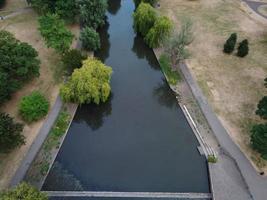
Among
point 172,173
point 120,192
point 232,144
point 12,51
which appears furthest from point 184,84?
point 12,51

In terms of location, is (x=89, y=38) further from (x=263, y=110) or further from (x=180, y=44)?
(x=263, y=110)

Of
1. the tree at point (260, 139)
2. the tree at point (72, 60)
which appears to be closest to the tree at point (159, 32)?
the tree at point (72, 60)

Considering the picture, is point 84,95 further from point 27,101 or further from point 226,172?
point 226,172

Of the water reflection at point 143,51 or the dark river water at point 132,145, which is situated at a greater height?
the water reflection at point 143,51

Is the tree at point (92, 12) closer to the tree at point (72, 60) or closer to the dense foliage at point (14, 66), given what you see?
the tree at point (72, 60)

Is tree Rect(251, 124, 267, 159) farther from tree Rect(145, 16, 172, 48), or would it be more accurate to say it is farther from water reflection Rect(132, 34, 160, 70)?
tree Rect(145, 16, 172, 48)

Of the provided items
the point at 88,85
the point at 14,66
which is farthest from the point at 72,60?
the point at 14,66
